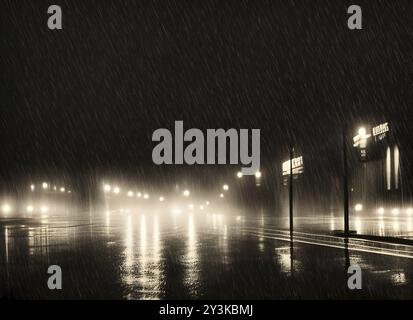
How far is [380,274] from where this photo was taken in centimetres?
1253

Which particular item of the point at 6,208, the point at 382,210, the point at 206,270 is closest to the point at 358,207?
the point at 382,210

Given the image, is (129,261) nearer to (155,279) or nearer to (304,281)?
(155,279)

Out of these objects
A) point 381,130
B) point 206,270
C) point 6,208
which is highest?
point 381,130

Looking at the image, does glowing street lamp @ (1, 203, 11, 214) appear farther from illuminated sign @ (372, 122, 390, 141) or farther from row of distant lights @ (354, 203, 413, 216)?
illuminated sign @ (372, 122, 390, 141)

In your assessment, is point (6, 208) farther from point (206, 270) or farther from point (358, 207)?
point (206, 270)

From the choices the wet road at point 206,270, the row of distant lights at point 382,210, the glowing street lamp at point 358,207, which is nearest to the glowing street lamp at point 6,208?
the glowing street lamp at point 358,207

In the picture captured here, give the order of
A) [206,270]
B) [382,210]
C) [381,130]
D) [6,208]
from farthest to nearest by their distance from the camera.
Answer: [6,208], [382,210], [381,130], [206,270]

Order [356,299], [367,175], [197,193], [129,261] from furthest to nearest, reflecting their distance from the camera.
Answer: [197,193] → [367,175] → [129,261] → [356,299]

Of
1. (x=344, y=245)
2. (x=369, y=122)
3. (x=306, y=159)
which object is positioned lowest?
(x=344, y=245)

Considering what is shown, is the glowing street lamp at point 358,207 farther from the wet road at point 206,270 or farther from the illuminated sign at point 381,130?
the wet road at point 206,270

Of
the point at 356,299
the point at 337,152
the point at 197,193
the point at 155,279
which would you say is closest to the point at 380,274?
the point at 356,299

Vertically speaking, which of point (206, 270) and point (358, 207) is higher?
point (206, 270)

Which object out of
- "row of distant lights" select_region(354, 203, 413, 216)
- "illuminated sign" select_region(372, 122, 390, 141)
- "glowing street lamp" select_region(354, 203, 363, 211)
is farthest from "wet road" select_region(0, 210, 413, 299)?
"glowing street lamp" select_region(354, 203, 363, 211)
